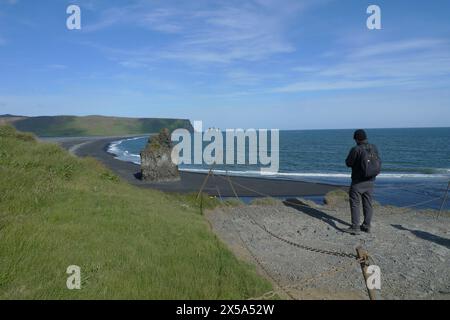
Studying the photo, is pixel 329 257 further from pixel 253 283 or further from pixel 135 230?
pixel 135 230

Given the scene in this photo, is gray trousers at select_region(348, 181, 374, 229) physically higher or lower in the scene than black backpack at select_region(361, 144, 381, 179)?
lower

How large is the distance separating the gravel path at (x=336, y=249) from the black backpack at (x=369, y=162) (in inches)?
71.2

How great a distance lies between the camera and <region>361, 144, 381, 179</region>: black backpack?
415 inches

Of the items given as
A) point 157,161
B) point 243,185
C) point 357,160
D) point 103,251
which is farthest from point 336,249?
point 157,161

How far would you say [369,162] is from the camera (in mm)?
10547

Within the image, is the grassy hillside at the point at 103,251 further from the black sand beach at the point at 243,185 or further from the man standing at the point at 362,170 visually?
the black sand beach at the point at 243,185

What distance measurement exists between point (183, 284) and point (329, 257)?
4543mm

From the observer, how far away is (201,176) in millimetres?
34656

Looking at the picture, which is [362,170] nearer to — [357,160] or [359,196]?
[357,160]

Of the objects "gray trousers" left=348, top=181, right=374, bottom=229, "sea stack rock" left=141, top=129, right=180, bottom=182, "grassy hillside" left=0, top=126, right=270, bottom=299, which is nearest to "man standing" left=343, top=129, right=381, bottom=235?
"gray trousers" left=348, top=181, right=374, bottom=229

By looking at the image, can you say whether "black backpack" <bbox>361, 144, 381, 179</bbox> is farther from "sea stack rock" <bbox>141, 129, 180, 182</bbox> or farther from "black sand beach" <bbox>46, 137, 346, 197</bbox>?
"sea stack rock" <bbox>141, 129, 180, 182</bbox>

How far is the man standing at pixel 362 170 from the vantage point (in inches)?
417

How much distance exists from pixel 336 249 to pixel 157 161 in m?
22.3
